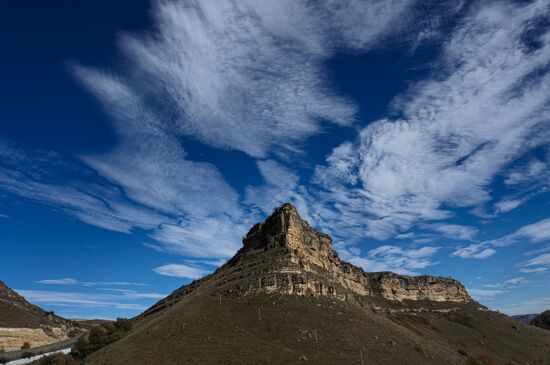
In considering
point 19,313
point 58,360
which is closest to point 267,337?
point 58,360

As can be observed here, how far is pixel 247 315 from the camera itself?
221ft

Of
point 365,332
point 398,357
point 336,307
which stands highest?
point 336,307

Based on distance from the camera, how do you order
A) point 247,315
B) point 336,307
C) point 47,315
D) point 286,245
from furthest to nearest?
point 47,315
point 286,245
point 336,307
point 247,315

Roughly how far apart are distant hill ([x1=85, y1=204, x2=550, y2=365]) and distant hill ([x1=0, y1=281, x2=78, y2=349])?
46.2m

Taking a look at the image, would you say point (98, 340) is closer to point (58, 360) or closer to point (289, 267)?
point (58, 360)

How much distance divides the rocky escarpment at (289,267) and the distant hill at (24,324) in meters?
50.7

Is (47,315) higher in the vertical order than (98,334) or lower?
higher

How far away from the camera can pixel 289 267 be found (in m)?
83.9

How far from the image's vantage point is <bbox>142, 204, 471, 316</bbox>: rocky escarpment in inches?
3140

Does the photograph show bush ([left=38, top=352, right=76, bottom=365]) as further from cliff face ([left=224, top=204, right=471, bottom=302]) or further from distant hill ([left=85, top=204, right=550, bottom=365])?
cliff face ([left=224, top=204, right=471, bottom=302])

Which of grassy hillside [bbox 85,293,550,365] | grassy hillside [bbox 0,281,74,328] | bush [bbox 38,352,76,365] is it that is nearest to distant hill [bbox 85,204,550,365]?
grassy hillside [bbox 85,293,550,365]

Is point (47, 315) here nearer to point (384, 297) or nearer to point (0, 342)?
point (0, 342)

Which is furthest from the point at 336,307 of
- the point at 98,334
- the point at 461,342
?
the point at 461,342

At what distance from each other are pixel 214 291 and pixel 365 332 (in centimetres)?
3425
